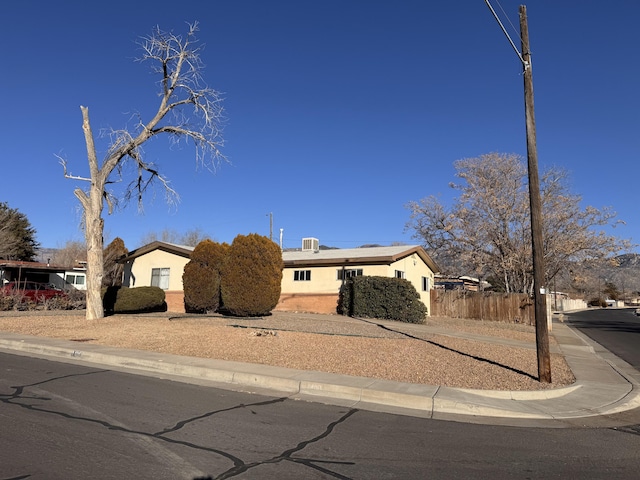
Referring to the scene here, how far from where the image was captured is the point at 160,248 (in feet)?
93.4

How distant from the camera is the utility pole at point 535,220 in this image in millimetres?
9598

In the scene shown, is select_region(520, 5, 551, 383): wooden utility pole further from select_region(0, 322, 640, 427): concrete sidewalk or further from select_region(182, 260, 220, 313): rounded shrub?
select_region(182, 260, 220, 313): rounded shrub

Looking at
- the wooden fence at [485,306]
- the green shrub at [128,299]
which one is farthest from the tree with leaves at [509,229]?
the green shrub at [128,299]

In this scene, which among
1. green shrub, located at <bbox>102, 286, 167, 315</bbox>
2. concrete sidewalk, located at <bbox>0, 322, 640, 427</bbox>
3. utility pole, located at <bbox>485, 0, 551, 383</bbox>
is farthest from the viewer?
green shrub, located at <bbox>102, 286, 167, 315</bbox>

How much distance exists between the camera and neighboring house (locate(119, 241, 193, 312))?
27.4 meters

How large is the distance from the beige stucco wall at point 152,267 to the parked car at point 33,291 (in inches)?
147

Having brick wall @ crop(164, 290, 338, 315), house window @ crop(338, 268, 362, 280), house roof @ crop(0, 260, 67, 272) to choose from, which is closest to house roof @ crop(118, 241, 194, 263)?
brick wall @ crop(164, 290, 338, 315)

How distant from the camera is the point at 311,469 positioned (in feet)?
16.0

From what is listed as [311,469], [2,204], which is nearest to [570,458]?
[311,469]

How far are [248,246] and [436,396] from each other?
46.7 ft

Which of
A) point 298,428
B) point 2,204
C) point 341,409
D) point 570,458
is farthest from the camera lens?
point 2,204

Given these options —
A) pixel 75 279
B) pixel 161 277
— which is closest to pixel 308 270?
pixel 161 277

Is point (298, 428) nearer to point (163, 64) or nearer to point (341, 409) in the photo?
point (341, 409)

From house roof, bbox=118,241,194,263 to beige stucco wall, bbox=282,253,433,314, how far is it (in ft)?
19.3
